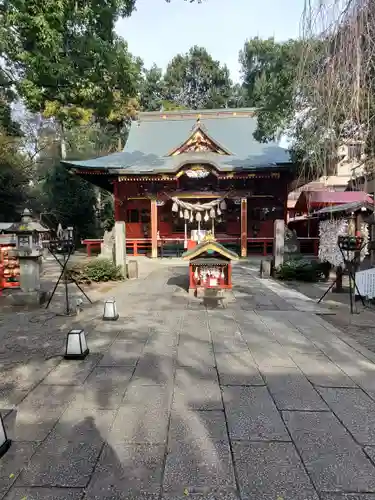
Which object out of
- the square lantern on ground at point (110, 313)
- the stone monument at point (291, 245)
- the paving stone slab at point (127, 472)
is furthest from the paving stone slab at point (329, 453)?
the stone monument at point (291, 245)

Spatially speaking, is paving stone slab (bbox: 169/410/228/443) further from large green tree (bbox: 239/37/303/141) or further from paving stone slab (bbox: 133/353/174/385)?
large green tree (bbox: 239/37/303/141)

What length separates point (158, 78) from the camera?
129 feet

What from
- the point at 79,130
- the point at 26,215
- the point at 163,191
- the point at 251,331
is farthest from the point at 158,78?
the point at 251,331

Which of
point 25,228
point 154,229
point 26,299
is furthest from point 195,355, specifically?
point 154,229

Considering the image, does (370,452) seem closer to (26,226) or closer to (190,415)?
(190,415)

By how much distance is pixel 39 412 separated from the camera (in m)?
2.76

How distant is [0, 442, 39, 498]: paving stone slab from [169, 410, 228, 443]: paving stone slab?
1.01 m

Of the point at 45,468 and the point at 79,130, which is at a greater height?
the point at 79,130

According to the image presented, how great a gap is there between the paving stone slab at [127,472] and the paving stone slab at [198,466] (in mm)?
73

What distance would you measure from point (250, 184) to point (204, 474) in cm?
1515

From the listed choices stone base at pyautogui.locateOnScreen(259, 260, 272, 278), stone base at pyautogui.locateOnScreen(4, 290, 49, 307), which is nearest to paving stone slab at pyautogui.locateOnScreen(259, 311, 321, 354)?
stone base at pyautogui.locateOnScreen(259, 260, 272, 278)

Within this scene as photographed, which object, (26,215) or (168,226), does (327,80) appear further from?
(168,226)

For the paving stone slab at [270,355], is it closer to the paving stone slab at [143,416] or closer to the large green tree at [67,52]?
the paving stone slab at [143,416]

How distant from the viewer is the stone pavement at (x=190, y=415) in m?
1.96
